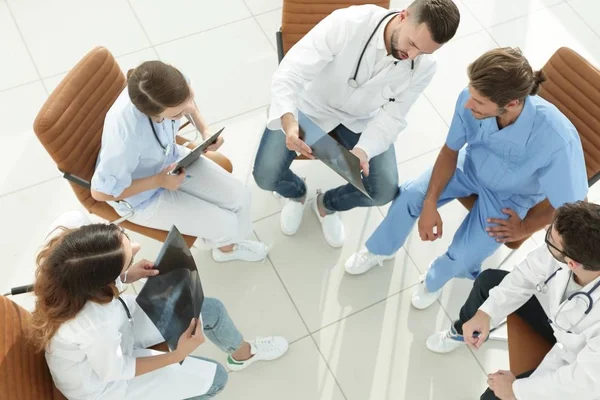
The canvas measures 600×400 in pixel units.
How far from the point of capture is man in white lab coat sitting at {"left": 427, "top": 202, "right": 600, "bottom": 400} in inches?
69.7

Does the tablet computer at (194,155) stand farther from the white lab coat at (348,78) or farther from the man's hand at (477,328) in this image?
the man's hand at (477,328)

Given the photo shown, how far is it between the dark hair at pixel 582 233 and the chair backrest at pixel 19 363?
160 cm

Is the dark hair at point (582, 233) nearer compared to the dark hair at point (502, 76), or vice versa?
the dark hair at point (582, 233)

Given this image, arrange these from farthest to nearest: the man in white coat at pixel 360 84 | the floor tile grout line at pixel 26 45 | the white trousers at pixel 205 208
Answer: the floor tile grout line at pixel 26 45, the white trousers at pixel 205 208, the man in white coat at pixel 360 84

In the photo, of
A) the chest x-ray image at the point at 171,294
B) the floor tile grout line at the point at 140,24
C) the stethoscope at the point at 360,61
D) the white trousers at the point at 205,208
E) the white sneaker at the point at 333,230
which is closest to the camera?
the chest x-ray image at the point at 171,294

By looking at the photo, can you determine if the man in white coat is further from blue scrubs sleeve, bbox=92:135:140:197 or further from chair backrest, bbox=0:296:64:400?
chair backrest, bbox=0:296:64:400

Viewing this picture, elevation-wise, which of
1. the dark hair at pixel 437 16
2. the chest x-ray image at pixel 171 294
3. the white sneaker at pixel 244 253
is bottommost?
the white sneaker at pixel 244 253

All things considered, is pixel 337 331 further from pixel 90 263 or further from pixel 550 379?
pixel 90 263

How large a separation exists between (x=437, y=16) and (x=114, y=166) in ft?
3.92

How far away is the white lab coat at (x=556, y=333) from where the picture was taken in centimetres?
181

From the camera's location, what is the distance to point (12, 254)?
279cm

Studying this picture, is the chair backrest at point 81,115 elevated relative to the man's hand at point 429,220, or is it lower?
elevated

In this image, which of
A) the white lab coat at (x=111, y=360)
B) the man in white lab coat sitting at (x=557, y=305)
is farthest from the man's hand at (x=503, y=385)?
the white lab coat at (x=111, y=360)

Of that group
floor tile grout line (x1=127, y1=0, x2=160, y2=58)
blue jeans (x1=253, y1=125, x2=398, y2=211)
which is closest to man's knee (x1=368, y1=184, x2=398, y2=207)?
blue jeans (x1=253, y1=125, x2=398, y2=211)
